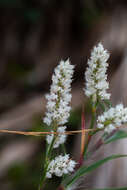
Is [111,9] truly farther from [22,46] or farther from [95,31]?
[22,46]

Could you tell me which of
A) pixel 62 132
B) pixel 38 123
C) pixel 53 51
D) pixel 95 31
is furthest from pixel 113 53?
pixel 62 132

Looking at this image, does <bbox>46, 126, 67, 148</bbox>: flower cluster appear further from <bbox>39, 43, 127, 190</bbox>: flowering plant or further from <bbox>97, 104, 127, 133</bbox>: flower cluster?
<bbox>97, 104, 127, 133</bbox>: flower cluster

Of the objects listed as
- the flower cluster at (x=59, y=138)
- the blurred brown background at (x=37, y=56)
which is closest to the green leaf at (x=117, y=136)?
the flower cluster at (x=59, y=138)

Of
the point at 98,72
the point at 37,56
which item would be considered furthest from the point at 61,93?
the point at 37,56

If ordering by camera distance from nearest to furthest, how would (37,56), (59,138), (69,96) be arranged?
1. (69,96)
2. (59,138)
3. (37,56)

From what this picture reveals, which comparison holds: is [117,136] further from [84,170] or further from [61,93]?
[61,93]

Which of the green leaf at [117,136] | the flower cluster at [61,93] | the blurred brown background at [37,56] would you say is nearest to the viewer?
the flower cluster at [61,93]

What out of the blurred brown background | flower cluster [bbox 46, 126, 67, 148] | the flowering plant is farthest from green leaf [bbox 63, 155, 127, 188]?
the blurred brown background

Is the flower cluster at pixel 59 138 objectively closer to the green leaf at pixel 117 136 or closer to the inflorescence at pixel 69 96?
the inflorescence at pixel 69 96
